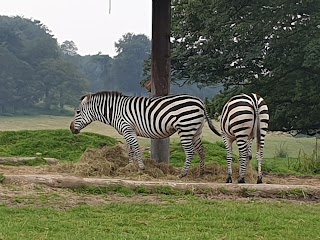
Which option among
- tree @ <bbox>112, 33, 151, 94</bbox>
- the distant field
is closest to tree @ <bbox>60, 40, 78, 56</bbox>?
tree @ <bbox>112, 33, 151, 94</bbox>

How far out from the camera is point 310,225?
606cm

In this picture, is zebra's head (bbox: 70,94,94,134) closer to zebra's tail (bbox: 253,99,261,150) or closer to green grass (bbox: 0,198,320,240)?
zebra's tail (bbox: 253,99,261,150)

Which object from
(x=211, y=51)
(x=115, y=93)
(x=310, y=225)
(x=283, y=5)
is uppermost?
(x=283, y=5)

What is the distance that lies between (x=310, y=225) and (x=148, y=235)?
5.55ft

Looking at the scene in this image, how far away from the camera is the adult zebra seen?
9852 millimetres

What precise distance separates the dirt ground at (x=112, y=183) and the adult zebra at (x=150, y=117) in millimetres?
359

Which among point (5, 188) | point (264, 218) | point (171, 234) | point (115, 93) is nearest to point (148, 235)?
point (171, 234)

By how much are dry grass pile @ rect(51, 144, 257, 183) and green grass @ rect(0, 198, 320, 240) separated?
8.34 ft

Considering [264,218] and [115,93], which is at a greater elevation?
[115,93]

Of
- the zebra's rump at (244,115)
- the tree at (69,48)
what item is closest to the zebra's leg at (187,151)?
the zebra's rump at (244,115)

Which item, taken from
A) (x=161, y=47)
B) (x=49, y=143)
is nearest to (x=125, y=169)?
(x=161, y=47)

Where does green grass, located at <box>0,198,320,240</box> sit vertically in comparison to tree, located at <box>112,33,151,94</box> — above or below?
below

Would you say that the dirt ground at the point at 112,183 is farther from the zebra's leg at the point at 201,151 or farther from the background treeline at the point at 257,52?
the background treeline at the point at 257,52

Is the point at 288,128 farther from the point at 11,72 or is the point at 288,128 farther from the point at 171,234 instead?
the point at 11,72
